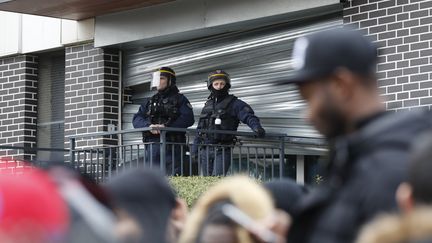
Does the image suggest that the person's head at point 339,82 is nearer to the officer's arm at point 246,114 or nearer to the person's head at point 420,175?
the person's head at point 420,175

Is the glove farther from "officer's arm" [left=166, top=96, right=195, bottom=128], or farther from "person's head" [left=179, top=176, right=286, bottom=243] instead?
"person's head" [left=179, top=176, right=286, bottom=243]

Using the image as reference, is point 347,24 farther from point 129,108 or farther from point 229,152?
point 129,108

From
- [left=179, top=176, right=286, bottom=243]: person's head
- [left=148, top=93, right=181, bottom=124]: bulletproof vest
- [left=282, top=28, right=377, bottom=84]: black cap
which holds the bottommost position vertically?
[left=179, top=176, right=286, bottom=243]: person's head

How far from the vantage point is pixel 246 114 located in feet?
39.5

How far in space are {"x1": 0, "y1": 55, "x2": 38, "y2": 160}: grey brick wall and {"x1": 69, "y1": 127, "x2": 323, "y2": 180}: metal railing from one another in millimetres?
1903

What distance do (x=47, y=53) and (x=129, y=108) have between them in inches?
70.6

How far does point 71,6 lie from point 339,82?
Answer: 10.3 metres

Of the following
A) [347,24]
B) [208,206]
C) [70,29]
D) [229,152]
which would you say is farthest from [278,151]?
[208,206]

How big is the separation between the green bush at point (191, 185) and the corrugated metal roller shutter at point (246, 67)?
172 centimetres

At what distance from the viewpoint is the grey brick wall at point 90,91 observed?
14.2m

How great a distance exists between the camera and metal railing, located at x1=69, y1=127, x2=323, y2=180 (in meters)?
12.0

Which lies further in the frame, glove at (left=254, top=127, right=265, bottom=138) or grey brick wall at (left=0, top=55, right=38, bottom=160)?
grey brick wall at (left=0, top=55, right=38, bottom=160)

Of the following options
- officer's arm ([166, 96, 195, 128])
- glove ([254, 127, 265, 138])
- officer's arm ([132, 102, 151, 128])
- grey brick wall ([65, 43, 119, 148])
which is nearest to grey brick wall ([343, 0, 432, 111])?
glove ([254, 127, 265, 138])

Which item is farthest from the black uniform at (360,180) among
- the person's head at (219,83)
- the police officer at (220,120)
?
→ the person's head at (219,83)
